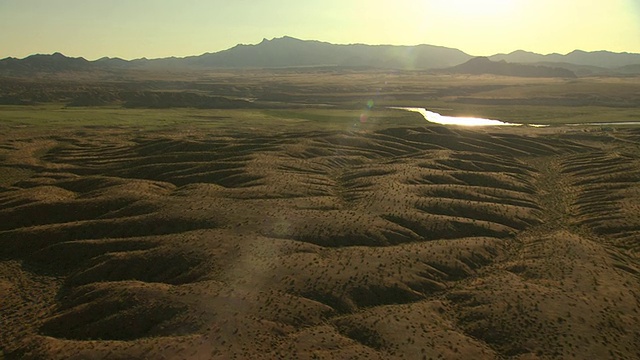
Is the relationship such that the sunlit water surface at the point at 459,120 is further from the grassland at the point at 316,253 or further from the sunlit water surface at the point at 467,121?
the grassland at the point at 316,253

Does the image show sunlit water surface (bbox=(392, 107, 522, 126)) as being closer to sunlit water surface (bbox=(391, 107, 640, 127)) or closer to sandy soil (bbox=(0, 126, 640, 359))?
sunlit water surface (bbox=(391, 107, 640, 127))

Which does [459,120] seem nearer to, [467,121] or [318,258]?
[467,121]

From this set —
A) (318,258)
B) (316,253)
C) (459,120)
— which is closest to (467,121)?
(459,120)

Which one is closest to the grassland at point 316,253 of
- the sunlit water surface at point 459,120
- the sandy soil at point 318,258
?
the sandy soil at point 318,258

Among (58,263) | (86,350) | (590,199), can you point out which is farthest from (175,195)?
(590,199)

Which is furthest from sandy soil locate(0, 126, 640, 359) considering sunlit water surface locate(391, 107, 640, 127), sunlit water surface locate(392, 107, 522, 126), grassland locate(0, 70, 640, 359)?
sunlit water surface locate(392, 107, 522, 126)

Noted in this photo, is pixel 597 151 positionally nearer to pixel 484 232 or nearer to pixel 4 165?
pixel 484 232
